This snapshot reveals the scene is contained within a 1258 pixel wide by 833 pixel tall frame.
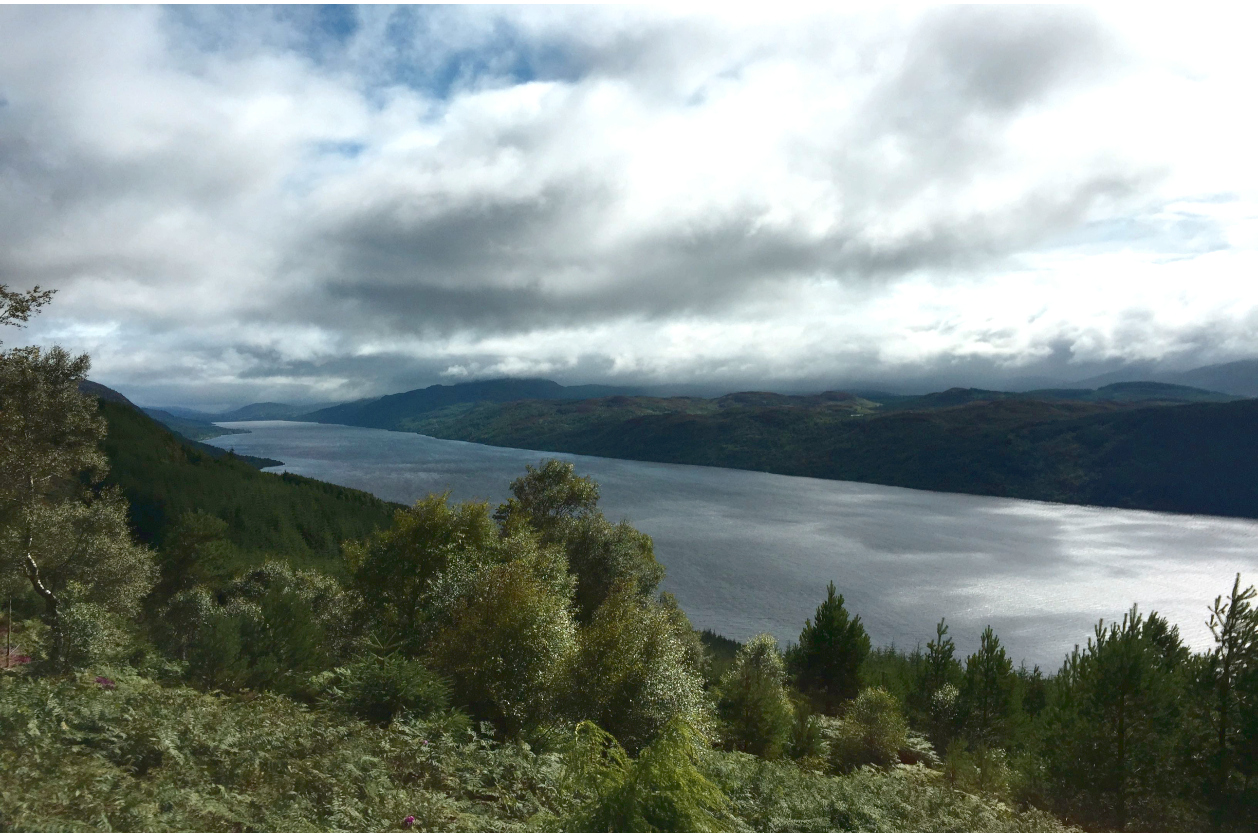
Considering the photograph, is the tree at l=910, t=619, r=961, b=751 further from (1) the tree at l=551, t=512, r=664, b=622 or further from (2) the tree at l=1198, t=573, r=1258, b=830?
(1) the tree at l=551, t=512, r=664, b=622

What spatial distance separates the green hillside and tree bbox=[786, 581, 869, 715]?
86977mm

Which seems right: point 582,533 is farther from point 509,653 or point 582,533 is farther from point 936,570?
point 936,570

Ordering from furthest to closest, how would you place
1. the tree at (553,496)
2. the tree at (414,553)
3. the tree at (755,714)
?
1. the tree at (553,496)
2. the tree at (414,553)
3. the tree at (755,714)

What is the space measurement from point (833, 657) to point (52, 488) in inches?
1979

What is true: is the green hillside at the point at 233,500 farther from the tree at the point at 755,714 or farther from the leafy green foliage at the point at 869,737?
the leafy green foliage at the point at 869,737

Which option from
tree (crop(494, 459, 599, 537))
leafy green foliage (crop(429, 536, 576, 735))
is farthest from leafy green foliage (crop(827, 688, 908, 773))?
tree (crop(494, 459, 599, 537))

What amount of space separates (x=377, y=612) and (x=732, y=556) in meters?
104

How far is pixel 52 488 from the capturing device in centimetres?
3148

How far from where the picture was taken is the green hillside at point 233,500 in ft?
376

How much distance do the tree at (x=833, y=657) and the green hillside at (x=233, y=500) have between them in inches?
3424

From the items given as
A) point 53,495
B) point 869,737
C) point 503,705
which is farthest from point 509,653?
point 53,495

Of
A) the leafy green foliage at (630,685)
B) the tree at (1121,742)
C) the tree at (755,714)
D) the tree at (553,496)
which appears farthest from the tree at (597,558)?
the tree at (1121,742)

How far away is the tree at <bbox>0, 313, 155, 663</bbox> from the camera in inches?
1029

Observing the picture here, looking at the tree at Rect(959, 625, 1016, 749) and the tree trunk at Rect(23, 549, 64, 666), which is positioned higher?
the tree trunk at Rect(23, 549, 64, 666)
